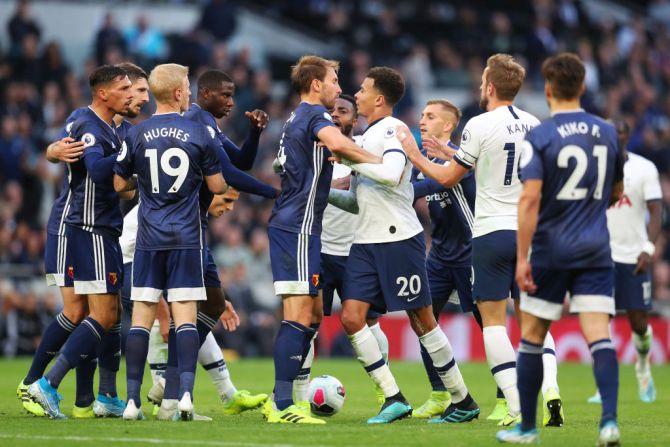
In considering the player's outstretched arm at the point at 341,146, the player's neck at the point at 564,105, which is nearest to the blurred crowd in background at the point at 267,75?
the player's outstretched arm at the point at 341,146

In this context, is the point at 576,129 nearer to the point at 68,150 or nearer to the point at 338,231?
the point at 338,231

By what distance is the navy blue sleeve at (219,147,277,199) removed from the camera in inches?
399

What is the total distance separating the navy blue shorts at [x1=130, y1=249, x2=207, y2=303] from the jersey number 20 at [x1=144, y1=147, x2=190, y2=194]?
505 millimetres

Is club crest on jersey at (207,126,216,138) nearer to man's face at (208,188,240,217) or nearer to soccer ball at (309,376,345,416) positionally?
man's face at (208,188,240,217)

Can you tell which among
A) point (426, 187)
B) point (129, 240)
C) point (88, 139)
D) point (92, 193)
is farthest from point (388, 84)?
point (129, 240)

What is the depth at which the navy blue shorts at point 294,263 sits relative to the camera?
9.70m

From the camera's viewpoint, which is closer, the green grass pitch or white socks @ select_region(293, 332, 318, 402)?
the green grass pitch

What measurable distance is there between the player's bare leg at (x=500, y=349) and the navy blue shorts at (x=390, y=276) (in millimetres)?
631

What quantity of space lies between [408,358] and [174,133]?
1320cm

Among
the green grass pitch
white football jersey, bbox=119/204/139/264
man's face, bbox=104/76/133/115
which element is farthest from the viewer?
white football jersey, bbox=119/204/139/264

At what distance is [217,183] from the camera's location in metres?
9.88

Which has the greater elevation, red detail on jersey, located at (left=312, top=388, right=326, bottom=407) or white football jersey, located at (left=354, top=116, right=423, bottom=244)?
white football jersey, located at (left=354, top=116, right=423, bottom=244)

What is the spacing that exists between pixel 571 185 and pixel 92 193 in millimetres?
4238

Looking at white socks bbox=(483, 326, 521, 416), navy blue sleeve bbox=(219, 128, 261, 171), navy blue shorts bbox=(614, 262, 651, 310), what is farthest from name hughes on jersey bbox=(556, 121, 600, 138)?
navy blue shorts bbox=(614, 262, 651, 310)
